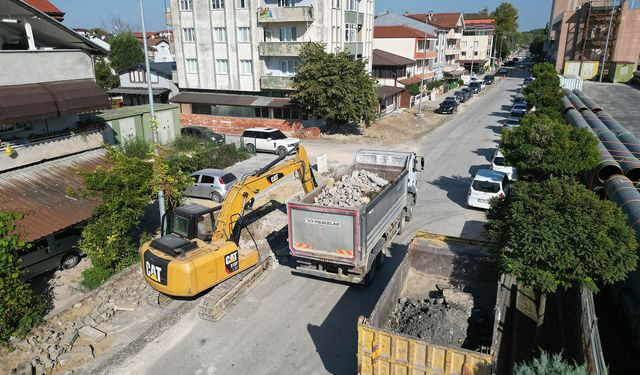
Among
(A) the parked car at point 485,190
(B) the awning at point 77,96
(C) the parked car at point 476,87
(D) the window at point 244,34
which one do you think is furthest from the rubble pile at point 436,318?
(C) the parked car at point 476,87

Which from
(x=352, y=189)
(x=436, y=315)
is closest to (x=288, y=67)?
(x=352, y=189)

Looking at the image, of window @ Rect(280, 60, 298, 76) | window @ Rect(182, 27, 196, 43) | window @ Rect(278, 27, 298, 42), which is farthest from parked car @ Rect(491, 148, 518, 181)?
window @ Rect(182, 27, 196, 43)

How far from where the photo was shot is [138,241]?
55.3 ft

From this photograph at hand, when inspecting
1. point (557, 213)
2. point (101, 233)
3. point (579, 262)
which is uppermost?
point (557, 213)

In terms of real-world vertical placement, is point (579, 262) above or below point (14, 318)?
above

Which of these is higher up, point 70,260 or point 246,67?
point 246,67

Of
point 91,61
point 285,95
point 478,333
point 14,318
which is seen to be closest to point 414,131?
point 285,95

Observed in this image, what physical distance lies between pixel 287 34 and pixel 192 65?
9900mm

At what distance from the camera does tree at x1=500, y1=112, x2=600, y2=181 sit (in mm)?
15047

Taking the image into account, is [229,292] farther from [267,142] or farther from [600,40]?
[600,40]

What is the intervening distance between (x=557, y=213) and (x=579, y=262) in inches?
42.5

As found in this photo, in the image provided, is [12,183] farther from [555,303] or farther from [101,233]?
[555,303]

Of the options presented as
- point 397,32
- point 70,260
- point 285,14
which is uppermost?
point 285,14

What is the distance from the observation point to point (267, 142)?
3078 centimetres
